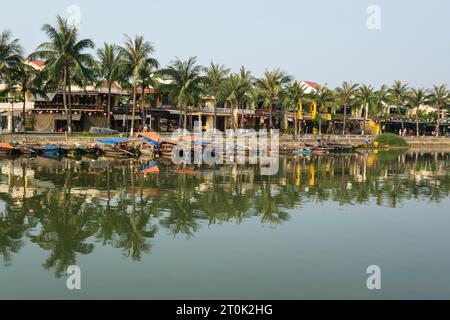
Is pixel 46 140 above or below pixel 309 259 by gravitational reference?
above

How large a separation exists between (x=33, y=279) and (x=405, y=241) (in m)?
12.5

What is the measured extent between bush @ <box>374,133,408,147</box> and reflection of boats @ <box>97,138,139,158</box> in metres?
41.2

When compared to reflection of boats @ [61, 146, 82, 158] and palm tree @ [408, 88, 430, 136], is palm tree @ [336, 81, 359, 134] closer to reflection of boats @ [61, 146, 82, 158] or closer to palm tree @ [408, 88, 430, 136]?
palm tree @ [408, 88, 430, 136]

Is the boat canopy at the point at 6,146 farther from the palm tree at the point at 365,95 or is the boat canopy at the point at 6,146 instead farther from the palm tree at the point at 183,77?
the palm tree at the point at 365,95

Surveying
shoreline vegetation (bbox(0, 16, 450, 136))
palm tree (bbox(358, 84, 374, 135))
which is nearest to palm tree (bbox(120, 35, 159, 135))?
shoreline vegetation (bbox(0, 16, 450, 136))

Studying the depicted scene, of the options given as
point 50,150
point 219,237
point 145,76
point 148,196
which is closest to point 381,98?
point 145,76

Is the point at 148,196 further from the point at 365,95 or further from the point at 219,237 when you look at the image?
the point at 365,95

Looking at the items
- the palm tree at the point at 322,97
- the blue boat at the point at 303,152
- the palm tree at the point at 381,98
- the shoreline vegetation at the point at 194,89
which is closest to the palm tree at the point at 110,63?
the shoreline vegetation at the point at 194,89

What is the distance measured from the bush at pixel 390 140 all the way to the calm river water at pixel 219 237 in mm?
43793

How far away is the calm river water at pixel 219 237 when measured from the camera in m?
12.9

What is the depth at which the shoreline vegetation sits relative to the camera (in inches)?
2000

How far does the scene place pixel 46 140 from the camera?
173 ft

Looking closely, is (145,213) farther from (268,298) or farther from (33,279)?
(268,298)
